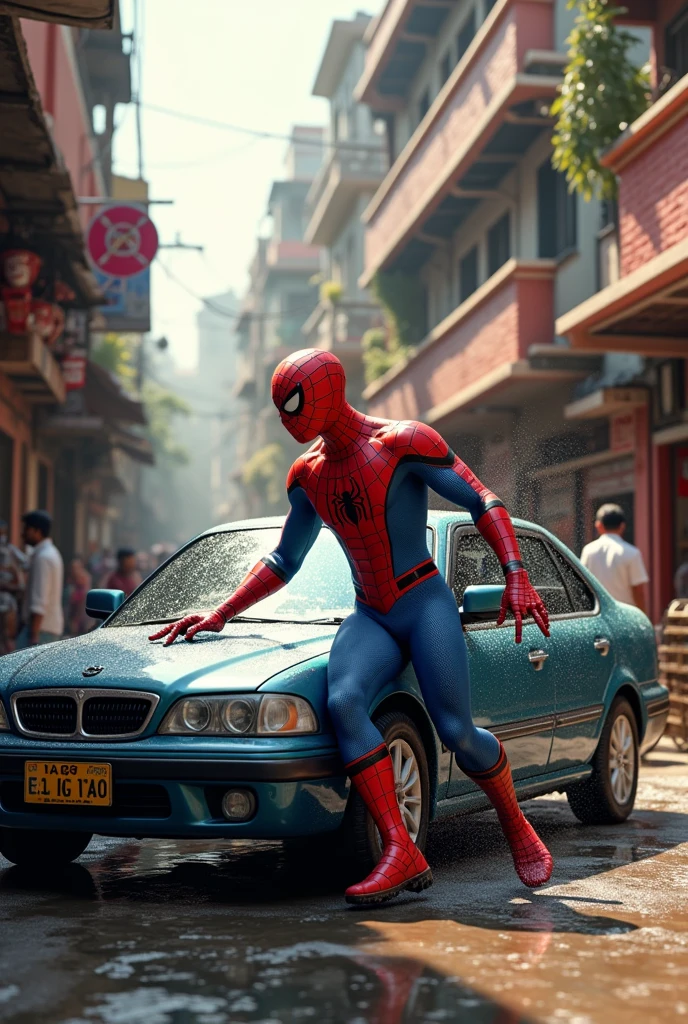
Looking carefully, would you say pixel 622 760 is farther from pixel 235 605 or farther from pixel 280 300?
pixel 280 300

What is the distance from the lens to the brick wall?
1264cm

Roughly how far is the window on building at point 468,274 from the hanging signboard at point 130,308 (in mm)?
4772

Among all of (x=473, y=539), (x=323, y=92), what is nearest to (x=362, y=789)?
(x=473, y=539)

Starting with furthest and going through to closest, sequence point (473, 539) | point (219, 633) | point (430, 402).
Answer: point (430, 402) → point (473, 539) → point (219, 633)

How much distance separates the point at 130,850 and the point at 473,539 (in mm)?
2020

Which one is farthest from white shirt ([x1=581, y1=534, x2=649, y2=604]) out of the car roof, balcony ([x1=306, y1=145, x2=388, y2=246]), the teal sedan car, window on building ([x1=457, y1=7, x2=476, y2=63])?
balcony ([x1=306, y1=145, x2=388, y2=246])

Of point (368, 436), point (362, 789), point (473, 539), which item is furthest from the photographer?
point (473, 539)

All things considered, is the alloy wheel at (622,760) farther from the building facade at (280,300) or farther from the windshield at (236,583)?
the building facade at (280,300)

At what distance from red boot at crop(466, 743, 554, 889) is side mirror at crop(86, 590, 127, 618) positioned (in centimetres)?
197

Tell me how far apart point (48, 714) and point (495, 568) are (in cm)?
221

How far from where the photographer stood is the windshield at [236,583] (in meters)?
6.58

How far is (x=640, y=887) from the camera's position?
5957 millimetres

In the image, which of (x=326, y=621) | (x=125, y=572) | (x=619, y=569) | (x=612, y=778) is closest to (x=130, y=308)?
(x=125, y=572)

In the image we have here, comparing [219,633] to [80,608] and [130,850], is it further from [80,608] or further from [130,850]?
[80,608]
